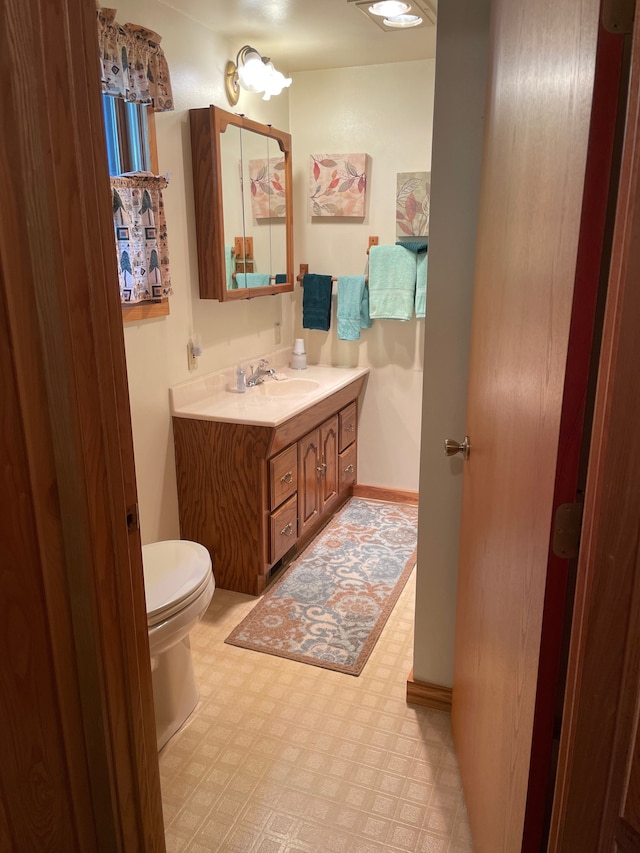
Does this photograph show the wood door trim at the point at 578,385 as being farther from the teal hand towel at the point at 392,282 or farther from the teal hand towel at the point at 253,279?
the teal hand towel at the point at 392,282

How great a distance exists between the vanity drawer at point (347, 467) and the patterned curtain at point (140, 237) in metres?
1.51

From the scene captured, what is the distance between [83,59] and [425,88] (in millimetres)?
2716

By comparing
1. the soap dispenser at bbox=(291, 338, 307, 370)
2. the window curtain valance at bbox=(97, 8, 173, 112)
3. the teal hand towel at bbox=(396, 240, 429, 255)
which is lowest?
the soap dispenser at bbox=(291, 338, 307, 370)

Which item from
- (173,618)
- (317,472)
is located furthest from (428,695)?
(317,472)

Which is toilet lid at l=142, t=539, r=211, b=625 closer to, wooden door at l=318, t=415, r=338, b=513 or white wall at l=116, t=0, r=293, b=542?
white wall at l=116, t=0, r=293, b=542

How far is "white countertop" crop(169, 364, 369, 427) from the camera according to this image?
2611 mm

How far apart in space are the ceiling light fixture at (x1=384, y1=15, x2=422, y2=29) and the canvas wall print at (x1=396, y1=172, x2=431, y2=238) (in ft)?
2.39

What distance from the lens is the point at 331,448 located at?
11.0 feet

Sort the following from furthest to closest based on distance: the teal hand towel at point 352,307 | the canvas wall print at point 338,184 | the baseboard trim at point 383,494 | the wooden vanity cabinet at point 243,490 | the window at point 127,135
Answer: the baseboard trim at point 383,494, the teal hand towel at point 352,307, the canvas wall print at point 338,184, the wooden vanity cabinet at point 243,490, the window at point 127,135

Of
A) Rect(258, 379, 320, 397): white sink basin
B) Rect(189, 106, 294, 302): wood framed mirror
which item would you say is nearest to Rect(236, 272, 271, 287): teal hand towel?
Rect(189, 106, 294, 302): wood framed mirror

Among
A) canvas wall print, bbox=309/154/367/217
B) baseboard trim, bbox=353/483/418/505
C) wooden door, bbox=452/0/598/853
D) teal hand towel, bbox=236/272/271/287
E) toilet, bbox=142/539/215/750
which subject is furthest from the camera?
baseboard trim, bbox=353/483/418/505

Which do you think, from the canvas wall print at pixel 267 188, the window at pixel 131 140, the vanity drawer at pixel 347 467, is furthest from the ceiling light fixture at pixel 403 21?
the vanity drawer at pixel 347 467

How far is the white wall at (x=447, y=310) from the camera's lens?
1.61 metres

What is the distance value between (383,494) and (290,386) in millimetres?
998
